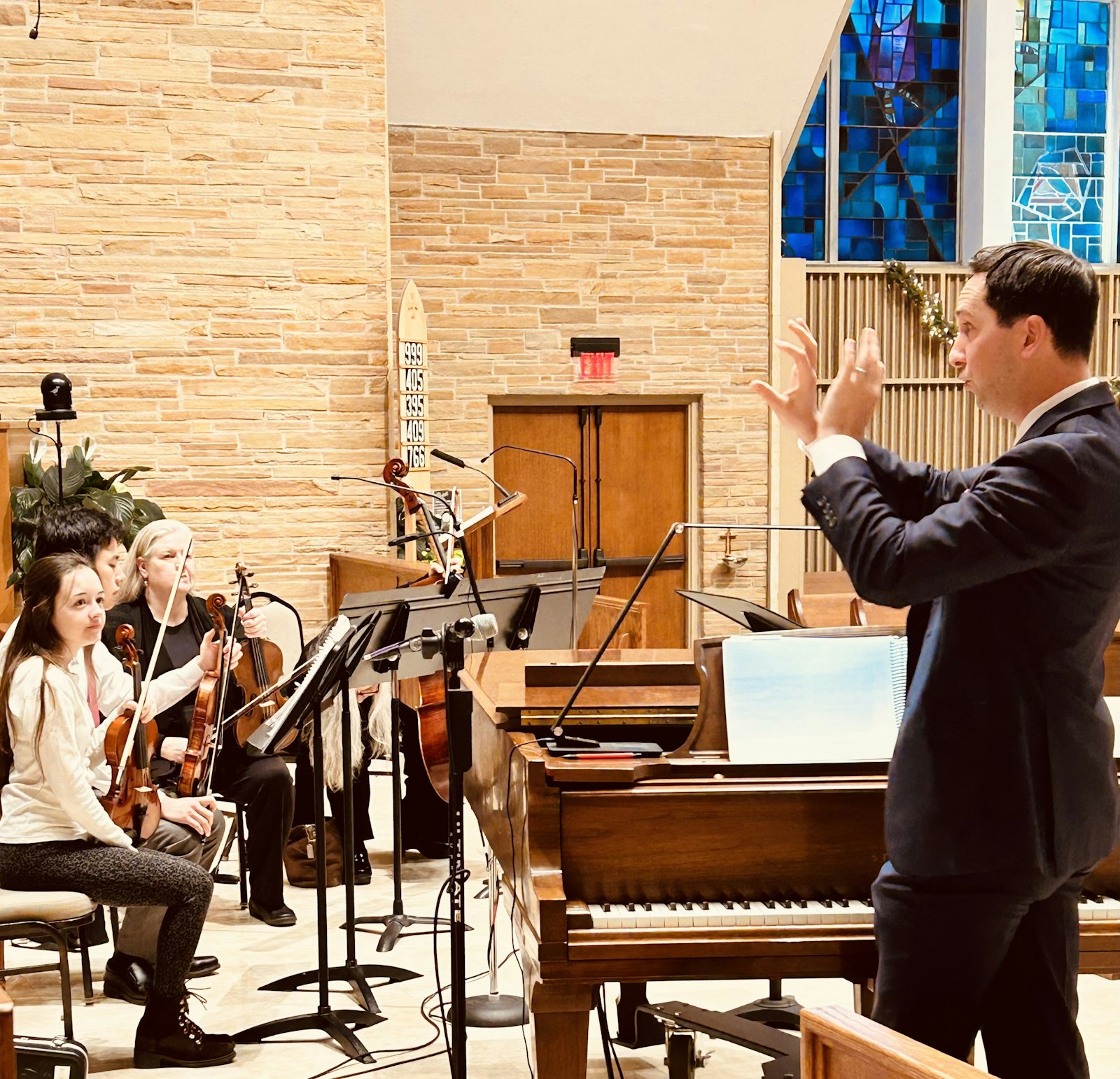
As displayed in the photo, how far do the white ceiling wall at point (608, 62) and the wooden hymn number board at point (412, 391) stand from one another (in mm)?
1924

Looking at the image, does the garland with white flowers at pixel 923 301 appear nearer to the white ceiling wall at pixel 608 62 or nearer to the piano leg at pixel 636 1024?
the white ceiling wall at pixel 608 62

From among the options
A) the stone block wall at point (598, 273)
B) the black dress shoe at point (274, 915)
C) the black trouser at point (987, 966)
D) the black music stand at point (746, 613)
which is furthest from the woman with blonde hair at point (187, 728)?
the stone block wall at point (598, 273)

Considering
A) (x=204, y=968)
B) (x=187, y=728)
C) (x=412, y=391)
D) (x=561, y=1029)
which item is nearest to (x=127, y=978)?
(x=204, y=968)

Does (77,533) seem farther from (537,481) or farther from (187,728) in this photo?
(537,481)

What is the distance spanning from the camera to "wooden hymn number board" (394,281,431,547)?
7152 millimetres

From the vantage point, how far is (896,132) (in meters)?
10.9

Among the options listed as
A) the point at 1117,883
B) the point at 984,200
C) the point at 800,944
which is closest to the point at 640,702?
the point at 800,944

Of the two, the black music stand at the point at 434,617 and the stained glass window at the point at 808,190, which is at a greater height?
Answer: the stained glass window at the point at 808,190

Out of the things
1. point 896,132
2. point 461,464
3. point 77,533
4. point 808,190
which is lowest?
point 77,533

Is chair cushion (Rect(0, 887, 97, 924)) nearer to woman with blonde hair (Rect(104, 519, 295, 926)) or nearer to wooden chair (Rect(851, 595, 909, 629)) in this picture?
woman with blonde hair (Rect(104, 519, 295, 926))

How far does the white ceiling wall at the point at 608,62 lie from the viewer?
8070 millimetres

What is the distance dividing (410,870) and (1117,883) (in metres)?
3.11

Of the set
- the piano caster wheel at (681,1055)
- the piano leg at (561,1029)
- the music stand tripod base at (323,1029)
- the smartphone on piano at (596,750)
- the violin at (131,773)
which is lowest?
the music stand tripod base at (323,1029)

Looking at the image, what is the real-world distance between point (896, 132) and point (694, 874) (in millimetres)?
9823
